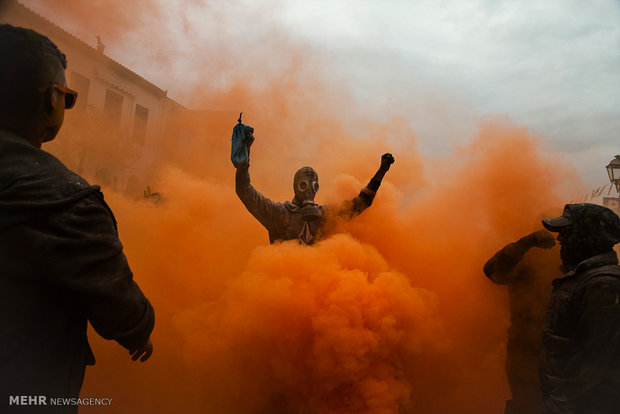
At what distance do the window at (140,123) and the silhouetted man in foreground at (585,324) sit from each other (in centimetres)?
1067

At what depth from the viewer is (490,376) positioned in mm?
4938

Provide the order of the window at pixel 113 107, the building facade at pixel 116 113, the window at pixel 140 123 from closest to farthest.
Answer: the building facade at pixel 116 113
the window at pixel 113 107
the window at pixel 140 123

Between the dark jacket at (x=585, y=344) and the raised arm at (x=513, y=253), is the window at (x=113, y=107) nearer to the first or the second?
the raised arm at (x=513, y=253)

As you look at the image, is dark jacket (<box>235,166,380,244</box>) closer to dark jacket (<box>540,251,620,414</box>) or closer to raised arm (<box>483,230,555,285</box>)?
raised arm (<box>483,230,555,285</box>)

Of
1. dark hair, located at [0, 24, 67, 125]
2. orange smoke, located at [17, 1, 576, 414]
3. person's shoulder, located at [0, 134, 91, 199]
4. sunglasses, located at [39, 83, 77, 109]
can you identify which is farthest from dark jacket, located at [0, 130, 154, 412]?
orange smoke, located at [17, 1, 576, 414]

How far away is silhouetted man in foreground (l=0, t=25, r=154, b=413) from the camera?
4.75 feet

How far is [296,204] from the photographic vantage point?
4957mm

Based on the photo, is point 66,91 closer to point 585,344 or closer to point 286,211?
point 286,211

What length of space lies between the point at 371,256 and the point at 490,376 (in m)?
2.46

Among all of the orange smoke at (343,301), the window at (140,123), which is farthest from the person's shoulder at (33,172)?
the window at (140,123)

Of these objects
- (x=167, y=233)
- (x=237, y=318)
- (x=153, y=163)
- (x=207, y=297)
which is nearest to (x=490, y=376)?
(x=237, y=318)

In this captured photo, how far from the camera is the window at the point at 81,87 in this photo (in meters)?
7.25

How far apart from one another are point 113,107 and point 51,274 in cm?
933

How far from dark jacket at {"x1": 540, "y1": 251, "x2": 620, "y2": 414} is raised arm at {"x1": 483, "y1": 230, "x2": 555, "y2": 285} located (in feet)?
3.80
